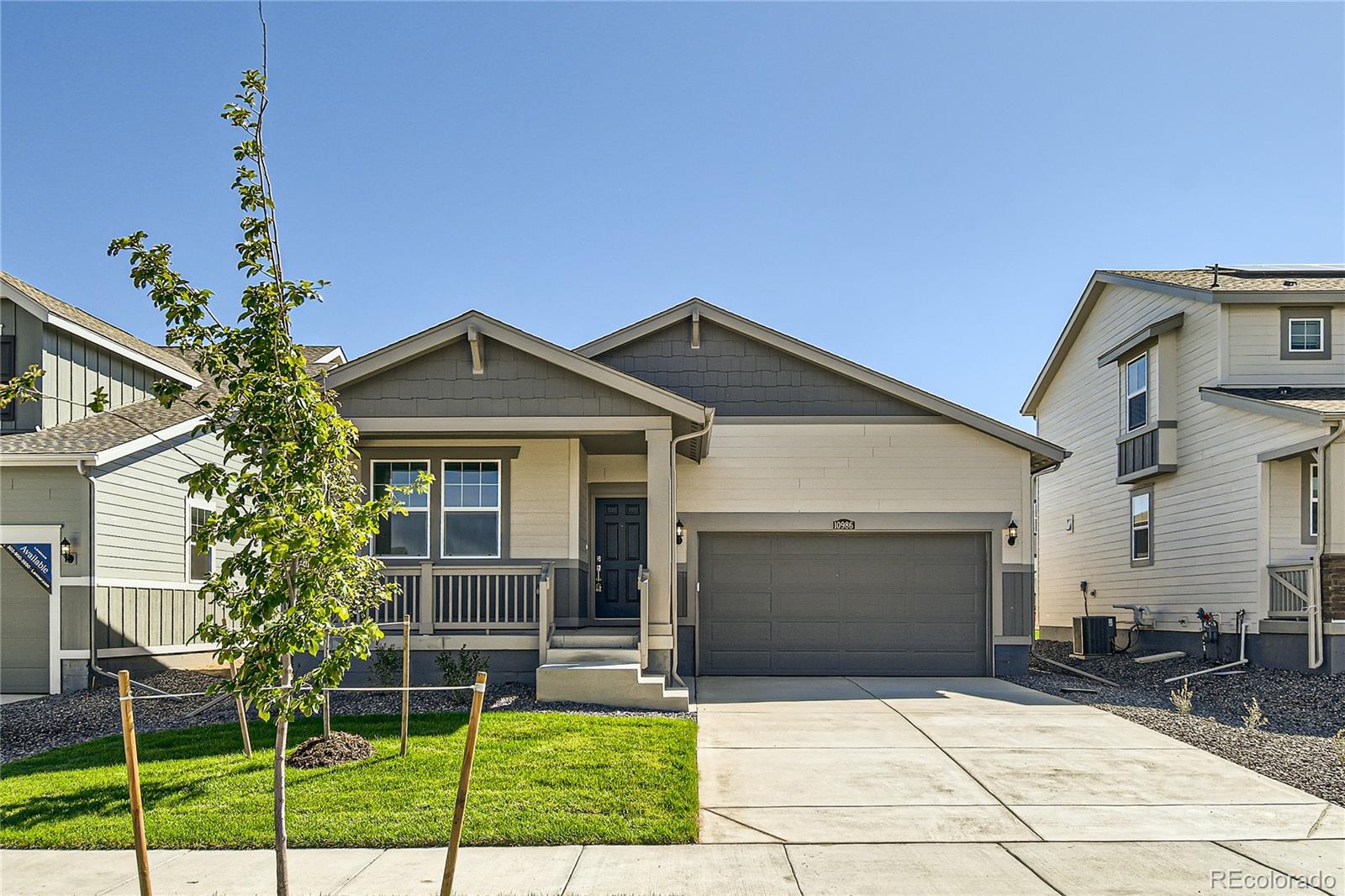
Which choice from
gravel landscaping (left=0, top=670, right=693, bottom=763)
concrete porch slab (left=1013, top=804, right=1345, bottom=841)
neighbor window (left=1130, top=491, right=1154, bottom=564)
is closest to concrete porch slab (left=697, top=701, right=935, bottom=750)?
gravel landscaping (left=0, top=670, right=693, bottom=763)

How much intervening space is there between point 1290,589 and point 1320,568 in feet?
2.53

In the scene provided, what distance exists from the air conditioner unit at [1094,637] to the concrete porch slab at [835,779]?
34.9 feet

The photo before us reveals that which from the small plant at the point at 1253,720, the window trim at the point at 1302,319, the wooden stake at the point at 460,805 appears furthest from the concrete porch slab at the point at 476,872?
the window trim at the point at 1302,319

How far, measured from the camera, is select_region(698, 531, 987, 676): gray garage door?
16.4 meters

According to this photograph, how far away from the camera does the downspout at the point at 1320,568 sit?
46.7 feet

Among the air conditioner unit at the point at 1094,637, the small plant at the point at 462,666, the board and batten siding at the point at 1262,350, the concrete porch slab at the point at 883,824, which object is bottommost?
the air conditioner unit at the point at 1094,637

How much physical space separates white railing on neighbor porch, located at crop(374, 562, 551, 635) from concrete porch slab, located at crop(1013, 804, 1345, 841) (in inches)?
272

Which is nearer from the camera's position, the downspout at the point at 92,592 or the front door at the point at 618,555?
the downspout at the point at 92,592

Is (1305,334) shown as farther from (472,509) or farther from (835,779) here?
(472,509)

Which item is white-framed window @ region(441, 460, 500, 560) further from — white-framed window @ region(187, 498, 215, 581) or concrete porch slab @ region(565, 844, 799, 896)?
concrete porch slab @ region(565, 844, 799, 896)

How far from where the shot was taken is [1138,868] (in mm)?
6625

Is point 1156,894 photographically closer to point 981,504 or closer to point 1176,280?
point 981,504

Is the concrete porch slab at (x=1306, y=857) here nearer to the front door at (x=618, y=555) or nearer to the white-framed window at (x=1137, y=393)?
the front door at (x=618, y=555)

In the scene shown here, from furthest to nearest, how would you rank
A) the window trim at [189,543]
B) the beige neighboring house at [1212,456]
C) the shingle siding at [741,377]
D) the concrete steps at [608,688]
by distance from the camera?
the shingle siding at [741,377], the window trim at [189,543], the beige neighboring house at [1212,456], the concrete steps at [608,688]
